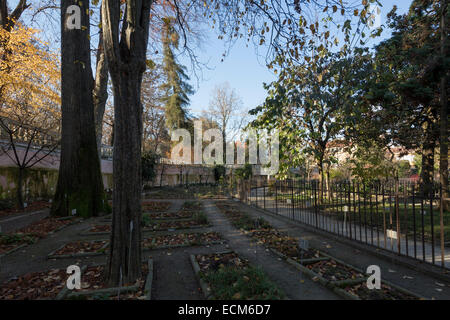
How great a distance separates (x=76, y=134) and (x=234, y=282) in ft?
28.4

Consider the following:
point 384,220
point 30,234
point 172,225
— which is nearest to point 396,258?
point 384,220

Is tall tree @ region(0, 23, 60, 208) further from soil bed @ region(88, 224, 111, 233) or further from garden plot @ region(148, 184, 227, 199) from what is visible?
garden plot @ region(148, 184, 227, 199)

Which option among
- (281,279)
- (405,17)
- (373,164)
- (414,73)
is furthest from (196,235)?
(405,17)

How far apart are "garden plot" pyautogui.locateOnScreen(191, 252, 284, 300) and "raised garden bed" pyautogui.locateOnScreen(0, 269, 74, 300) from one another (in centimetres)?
212

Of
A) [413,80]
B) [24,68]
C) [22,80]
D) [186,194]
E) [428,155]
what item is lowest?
[186,194]

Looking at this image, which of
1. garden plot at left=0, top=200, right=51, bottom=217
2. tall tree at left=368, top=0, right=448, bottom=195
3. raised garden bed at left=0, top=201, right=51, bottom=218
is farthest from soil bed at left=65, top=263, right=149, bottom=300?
tall tree at left=368, top=0, right=448, bottom=195

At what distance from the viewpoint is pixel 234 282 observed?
138 inches

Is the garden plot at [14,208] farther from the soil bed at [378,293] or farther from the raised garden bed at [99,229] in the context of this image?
the soil bed at [378,293]

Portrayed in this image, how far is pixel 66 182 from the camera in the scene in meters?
8.94

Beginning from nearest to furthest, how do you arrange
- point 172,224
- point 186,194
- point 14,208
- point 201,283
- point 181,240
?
point 201,283 < point 181,240 < point 172,224 < point 14,208 < point 186,194

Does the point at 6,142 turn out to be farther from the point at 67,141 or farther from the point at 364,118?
the point at 364,118

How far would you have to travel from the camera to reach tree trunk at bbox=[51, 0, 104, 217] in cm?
896

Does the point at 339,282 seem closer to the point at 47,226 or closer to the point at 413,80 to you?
the point at 47,226
